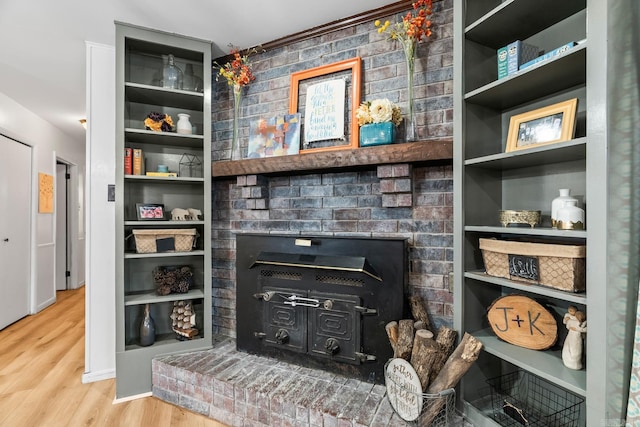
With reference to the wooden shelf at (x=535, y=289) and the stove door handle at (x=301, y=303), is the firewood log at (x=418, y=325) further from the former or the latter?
the stove door handle at (x=301, y=303)

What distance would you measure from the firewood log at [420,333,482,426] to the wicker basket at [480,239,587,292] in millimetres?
328

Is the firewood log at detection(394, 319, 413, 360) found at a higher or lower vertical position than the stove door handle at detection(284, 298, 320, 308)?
lower

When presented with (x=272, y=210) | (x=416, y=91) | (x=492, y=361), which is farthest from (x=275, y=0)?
(x=492, y=361)

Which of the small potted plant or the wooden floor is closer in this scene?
the small potted plant

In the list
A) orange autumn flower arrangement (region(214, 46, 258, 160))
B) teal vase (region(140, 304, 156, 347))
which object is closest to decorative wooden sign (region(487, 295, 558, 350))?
orange autumn flower arrangement (region(214, 46, 258, 160))

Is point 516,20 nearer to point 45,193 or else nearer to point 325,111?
point 325,111

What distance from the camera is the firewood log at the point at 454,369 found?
55.1 inches

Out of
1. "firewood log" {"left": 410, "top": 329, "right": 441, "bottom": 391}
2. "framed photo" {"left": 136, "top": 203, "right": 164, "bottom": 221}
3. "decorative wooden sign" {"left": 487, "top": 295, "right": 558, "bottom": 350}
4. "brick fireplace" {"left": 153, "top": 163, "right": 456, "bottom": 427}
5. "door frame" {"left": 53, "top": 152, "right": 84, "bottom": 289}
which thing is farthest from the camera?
"door frame" {"left": 53, "top": 152, "right": 84, "bottom": 289}

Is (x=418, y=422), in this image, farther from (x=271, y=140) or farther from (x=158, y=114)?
(x=158, y=114)

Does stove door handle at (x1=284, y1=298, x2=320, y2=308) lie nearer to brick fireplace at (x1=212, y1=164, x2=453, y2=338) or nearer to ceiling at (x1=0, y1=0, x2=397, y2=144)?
brick fireplace at (x1=212, y1=164, x2=453, y2=338)

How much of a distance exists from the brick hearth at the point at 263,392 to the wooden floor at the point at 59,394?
13cm

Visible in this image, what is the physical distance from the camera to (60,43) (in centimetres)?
235

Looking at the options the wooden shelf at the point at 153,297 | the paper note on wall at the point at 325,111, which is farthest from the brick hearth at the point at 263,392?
the paper note on wall at the point at 325,111

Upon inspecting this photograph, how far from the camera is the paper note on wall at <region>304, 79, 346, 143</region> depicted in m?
2.06
